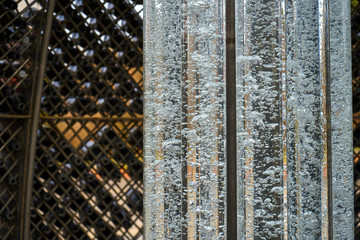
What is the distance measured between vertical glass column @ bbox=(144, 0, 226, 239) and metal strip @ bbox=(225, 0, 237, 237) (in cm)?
2

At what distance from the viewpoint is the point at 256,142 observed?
1.61 feet

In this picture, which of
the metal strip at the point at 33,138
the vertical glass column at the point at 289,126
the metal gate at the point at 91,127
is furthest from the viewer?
the metal gate at the point at 91,127

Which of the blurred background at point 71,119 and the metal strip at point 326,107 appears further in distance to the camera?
the blurred background at point 71,119

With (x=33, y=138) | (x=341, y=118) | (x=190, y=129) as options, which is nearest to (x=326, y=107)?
(x=341, y=118)

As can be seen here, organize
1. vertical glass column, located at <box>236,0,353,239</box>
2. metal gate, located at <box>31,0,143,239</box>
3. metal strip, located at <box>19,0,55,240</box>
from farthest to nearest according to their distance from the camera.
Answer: metal gate, located at <box>31,0,143,239</box>, metal strip, located at <box>19,0,55,240</box>, vertical glass column, located at <box>236,0,353,239</box>

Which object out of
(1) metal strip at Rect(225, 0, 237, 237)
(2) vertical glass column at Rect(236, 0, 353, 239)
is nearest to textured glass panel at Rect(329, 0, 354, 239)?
(2) vertical glass column at Rect(236, 0, 353, 239)

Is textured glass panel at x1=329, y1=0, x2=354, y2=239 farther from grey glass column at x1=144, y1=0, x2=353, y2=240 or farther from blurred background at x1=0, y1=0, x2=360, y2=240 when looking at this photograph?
blurred background at x1=0, y1=0, x2=360, y2=240

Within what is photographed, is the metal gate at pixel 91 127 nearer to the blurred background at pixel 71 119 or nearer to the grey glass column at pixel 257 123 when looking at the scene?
the blurred background at pixel 71 119

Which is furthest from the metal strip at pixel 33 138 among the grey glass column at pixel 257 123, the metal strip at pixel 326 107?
the metal strip at pixel 326 107

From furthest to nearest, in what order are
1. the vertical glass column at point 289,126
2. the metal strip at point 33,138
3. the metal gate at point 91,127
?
the metal gate at point 91,127 < the metal strip at point 33,138 < the vertical glass column at point 289,126

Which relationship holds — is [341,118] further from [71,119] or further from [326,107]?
[71,119]

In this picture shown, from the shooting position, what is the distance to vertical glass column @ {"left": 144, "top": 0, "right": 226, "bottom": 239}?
0.50 m

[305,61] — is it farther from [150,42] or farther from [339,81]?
[150,42]

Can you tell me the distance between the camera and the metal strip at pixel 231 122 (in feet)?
1.68
